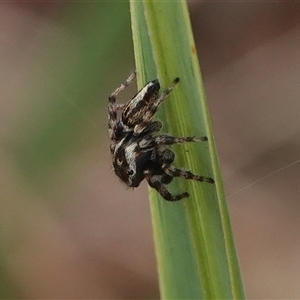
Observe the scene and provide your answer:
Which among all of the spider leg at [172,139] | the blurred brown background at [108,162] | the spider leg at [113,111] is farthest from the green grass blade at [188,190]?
the blurred brown background at [108,162]

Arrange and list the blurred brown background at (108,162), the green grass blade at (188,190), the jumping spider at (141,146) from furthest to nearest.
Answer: the blurred brown background at (108,162)
the jumping spider at (141,146)
the green grass blade at (188,190)

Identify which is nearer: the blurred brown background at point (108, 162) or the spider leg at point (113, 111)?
the spider leg at point (113, 111)

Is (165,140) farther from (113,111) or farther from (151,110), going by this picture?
(113,111)

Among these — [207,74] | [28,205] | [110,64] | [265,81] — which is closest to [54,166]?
[28,205]

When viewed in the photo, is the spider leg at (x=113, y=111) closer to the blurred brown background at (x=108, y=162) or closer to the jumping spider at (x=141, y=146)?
the jumping spider at (x=141, y=146)

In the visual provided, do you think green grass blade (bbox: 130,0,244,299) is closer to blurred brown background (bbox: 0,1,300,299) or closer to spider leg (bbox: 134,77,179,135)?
spider leg (bbox: 134,77,179,135)

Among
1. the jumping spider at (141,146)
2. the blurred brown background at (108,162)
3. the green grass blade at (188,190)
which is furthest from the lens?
the blurred brown background at (108,162)

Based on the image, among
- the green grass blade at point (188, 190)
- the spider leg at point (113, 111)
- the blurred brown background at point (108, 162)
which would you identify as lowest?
the green grass blade at point (188, 190)
